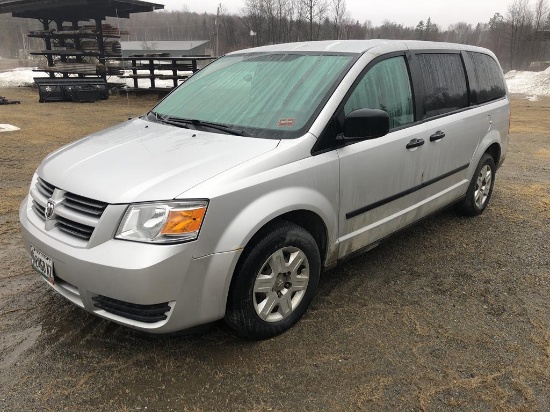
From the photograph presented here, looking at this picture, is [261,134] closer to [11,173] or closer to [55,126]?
[11,173]

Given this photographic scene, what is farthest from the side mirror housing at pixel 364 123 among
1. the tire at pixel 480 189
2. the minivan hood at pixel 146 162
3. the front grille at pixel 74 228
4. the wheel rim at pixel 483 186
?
the wheel rim at pixel 483 186

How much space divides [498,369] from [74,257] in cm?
236

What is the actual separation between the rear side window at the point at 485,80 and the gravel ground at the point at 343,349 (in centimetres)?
155

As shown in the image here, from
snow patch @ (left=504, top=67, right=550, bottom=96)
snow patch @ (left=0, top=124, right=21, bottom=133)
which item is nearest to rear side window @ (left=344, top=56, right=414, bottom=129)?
snow patch @ (left=0, top=124, right=21, bottom=133)

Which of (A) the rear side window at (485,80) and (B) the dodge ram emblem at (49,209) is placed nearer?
(B) the dodge ram emblem at (49,209)

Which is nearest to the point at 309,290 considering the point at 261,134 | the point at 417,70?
the point at 261,134

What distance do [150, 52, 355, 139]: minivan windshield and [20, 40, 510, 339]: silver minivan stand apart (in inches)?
0.5

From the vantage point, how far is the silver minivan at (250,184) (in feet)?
7.35

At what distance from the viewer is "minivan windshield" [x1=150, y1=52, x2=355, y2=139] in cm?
290

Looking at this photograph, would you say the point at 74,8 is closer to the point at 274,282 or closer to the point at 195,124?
the point at 195,124

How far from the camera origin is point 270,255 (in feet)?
8.44

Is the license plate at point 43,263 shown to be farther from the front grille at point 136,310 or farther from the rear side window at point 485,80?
the rear side window at point 485,80

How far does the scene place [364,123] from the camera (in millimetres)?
2764

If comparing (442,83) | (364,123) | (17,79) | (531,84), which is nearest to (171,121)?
(364,123)
